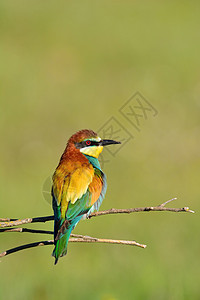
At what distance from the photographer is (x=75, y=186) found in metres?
2.54

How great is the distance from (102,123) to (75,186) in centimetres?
371

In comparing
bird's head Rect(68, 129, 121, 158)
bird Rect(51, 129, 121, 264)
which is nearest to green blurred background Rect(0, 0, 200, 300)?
bird Rect(51, 129, 121, 264)

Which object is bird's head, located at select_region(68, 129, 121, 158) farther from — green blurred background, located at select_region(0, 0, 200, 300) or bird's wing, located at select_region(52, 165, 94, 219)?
green blurred background, located at select_region(0, 0, 200, 300)

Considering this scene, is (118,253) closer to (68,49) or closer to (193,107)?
(193,107)

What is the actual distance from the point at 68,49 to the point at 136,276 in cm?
558

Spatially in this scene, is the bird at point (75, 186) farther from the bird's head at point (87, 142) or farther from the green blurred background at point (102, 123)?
the green blurred background at point (102, 123)

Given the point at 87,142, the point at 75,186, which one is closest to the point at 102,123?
the point at 87,142

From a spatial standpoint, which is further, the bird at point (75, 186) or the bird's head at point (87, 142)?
the bird's head at point (87, 142)

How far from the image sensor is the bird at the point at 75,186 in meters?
2.39

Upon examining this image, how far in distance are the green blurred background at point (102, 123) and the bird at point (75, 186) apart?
55 cm

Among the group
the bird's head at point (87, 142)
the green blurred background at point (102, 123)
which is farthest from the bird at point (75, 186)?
the green blurred background at point (102, 123)

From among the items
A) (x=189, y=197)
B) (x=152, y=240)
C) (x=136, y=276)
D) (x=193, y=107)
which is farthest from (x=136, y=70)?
(x=136, y=276)

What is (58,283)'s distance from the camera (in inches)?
122

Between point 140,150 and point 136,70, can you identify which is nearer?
point 140,150
